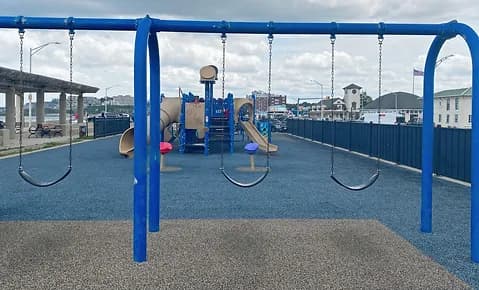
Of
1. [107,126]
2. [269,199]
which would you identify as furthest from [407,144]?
[107,126]

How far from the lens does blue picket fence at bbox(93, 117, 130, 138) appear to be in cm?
3115

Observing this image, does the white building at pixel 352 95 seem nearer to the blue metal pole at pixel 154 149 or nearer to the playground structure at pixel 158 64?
the playground structure at pixel 158 64

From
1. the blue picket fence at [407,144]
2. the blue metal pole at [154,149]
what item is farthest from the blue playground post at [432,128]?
the blue metal pole at [154,149]

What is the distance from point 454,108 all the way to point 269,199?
5740 centimetres

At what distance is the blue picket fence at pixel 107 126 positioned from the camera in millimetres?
31147

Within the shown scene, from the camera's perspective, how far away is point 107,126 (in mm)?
33500

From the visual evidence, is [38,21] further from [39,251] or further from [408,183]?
[408,183]

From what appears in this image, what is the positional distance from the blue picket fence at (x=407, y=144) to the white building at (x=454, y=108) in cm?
3628

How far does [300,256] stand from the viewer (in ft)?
19.0

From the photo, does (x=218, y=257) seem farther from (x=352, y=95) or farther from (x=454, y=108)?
(x=352, y=95)

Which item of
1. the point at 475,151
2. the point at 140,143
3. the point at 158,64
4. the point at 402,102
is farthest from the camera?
the point at 402,102

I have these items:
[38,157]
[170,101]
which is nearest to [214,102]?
[170,101]

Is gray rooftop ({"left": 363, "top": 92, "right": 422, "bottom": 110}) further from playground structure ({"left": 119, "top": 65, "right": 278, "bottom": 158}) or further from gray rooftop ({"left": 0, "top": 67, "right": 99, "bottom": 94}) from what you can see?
playground structure ({"left": 119, "top": 65, "right": 278, "bottom": 158})

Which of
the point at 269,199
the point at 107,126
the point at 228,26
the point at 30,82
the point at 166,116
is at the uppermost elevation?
the point at 30,82
